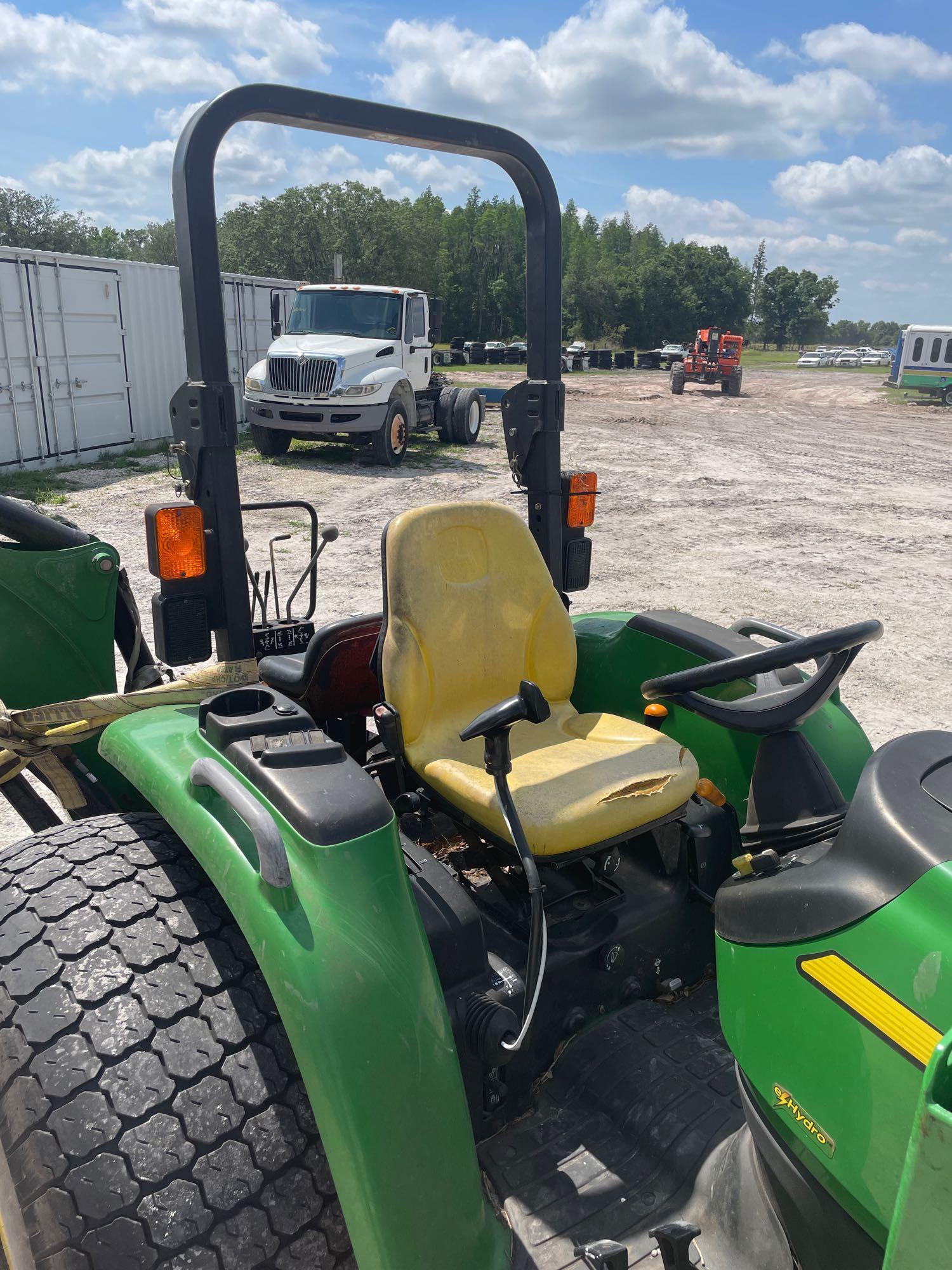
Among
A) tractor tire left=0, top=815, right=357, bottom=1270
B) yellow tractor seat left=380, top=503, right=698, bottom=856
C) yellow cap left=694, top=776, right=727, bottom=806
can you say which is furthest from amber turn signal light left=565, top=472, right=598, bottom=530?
tractor tire left=0, top=815, right=357, bottom=1270

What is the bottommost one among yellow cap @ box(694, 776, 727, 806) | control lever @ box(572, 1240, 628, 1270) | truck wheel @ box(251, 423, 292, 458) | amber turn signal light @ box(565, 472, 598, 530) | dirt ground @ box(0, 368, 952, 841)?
dirt ground @ box(0, 368, 952, 841)

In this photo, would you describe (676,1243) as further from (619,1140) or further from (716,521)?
(716,521)

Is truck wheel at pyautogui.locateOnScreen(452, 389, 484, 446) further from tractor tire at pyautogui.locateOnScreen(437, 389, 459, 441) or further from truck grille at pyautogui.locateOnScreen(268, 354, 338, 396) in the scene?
truck grille at pyautogui.locateOnScreen(268, 354, 338, 396)

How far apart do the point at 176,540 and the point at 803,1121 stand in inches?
57.3

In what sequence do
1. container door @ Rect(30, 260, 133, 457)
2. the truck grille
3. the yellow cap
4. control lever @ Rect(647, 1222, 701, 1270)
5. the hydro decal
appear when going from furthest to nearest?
the truck grille → container door @ Rect(30, 260, 133, 457) → the yellow cap → control lever @ Rect(647, 1222, 701, 1270) → the hydro decal

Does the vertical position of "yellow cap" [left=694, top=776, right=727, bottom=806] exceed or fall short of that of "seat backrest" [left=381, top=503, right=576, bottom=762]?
it falls short

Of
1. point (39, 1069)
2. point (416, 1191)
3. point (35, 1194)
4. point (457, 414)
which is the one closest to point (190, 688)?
point (39, 1069)

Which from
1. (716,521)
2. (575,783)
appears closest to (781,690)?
(575,783)

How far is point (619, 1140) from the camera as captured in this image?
1707mm

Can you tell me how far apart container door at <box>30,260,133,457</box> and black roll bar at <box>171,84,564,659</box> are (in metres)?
10.8

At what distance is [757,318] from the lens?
88.3m

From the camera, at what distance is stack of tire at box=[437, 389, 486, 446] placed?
1439cm

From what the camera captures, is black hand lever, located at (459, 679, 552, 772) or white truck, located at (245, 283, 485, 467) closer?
black hand lever, located at (459, 679, 552, 772)

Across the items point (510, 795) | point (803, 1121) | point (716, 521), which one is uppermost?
point (510, 795)
